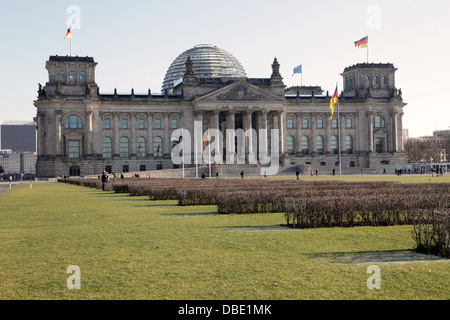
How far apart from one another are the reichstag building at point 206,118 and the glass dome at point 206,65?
0.34 m

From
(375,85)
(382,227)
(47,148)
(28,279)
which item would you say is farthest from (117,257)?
(375,85)

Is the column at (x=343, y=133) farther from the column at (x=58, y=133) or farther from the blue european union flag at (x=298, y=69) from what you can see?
the column at (x=58, y=133)

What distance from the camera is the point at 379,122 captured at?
5182 inches

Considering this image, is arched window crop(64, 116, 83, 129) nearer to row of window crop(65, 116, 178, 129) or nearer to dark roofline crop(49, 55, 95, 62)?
row of window crop(65, 116, 178, 129)

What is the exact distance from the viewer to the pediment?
4599 inches

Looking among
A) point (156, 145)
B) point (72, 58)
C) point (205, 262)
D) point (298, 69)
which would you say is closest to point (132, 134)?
point (156, 145)

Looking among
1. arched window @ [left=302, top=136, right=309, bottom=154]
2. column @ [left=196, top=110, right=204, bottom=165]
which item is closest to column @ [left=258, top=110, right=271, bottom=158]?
arched window @ [left=302, top=136, right=309, bottom=154]

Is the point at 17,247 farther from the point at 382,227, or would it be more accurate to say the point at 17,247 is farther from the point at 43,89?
the point at 43,89

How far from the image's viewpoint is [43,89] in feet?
373

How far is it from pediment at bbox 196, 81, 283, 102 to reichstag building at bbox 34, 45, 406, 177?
0.69ft

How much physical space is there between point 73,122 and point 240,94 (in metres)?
35.0

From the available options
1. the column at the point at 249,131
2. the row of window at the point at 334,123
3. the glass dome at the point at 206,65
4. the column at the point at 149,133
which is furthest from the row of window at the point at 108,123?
the row of window at the point at 334,123

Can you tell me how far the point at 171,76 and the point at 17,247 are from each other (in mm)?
126582

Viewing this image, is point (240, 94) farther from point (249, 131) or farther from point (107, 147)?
point (107, 147)
